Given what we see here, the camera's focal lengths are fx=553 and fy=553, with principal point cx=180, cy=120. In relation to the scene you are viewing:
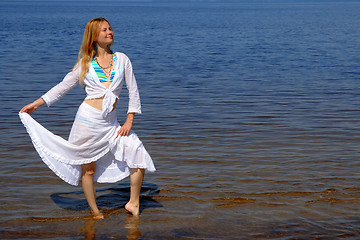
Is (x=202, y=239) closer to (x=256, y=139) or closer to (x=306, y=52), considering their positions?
(x=256, y=139)

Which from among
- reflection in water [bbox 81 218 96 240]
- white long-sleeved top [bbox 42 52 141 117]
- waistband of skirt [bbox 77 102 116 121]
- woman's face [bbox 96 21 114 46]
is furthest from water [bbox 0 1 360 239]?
woman's face [bbox 96 21 114 46]

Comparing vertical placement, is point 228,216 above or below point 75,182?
below

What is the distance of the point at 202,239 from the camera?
5.27 metres

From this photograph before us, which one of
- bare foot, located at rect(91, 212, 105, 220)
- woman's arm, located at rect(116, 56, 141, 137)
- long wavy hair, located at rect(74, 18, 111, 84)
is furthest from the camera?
bare foot, located at rect(91, 212, 105, 220)

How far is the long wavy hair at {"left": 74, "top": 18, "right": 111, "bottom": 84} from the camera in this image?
5309mm

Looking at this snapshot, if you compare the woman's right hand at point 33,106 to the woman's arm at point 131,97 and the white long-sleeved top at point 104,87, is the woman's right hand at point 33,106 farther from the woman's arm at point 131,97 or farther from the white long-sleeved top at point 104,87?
the woman's arm at point 131,97

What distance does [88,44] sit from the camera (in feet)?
17.6

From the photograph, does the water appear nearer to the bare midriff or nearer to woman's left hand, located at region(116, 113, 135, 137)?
woman's left hand, located at region(116, 113, 135, 137)

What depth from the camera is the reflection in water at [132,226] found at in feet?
17.8

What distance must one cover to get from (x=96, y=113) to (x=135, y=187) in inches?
35.4

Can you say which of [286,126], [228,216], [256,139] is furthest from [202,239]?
[286,126]

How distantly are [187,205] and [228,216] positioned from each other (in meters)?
0.59

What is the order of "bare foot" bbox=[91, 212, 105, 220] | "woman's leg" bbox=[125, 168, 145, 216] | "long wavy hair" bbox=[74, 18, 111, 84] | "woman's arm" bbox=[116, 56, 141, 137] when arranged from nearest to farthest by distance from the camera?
"long wavy hair" bbox=[74, 18, 111, 84] < "woman's arm" bbox=[116, 56, 141, 137] < "woman's leg" bbox=[125, 168, 145, 216] < "bare foot" bbox=[91, 212, 105, 220]

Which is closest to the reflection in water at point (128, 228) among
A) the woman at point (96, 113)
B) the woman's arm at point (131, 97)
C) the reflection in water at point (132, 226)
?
the reflection in water at point (132, 226)
